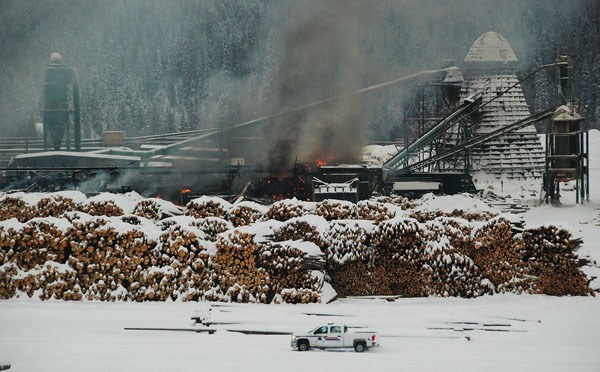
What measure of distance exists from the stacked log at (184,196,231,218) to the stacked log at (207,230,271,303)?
3.04 metres

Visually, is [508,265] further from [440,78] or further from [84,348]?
[440,78]

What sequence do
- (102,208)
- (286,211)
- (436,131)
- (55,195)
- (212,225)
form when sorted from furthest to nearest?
(436,131), (55,195), (102,208), (286,211), (212,225)

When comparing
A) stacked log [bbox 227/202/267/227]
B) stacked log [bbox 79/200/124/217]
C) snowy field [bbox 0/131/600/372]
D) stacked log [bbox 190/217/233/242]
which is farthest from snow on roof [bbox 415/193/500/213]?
stacked log [bbox 79/200/124/217]

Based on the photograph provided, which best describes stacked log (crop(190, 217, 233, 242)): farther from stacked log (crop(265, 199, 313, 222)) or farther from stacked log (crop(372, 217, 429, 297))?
stacked log (crop(372, 217, 429, 297))

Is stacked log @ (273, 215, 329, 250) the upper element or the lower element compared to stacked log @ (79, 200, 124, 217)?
lower

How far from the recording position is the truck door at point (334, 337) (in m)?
10.6

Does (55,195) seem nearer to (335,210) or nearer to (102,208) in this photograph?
(102,208)

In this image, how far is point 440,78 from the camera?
3603 cm

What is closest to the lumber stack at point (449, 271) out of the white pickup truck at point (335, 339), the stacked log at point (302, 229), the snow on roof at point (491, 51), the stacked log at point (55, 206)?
the stacked log at point (302, 229)

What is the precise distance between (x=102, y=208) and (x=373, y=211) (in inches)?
236

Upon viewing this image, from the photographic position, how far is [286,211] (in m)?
17.1

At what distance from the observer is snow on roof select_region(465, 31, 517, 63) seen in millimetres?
35969

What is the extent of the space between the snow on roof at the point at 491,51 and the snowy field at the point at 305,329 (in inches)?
861

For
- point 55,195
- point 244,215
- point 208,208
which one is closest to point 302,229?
point 244,215
